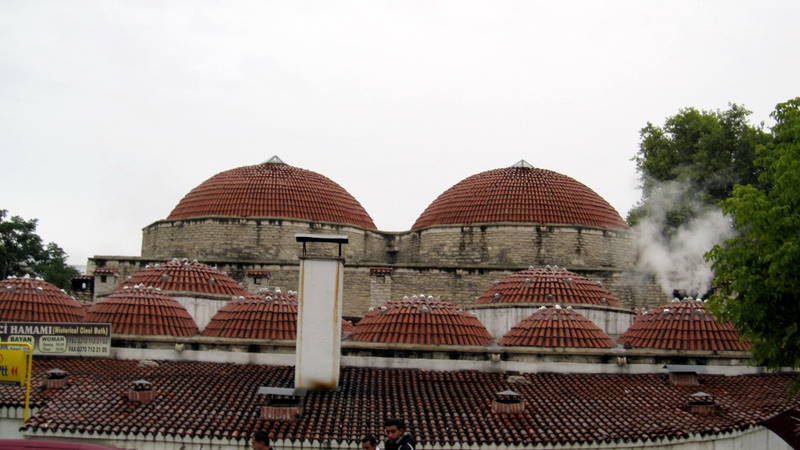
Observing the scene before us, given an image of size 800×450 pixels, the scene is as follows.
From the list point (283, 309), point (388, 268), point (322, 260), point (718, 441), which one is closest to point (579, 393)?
point (718, 441)

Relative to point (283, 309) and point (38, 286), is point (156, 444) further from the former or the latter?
point (38, 286)

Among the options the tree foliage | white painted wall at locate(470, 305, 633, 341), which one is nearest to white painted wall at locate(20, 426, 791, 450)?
white painted wall at locate(470, 305, 633, 341)

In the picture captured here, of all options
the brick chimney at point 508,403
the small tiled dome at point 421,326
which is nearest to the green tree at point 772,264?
the brick chimney at point 508,403

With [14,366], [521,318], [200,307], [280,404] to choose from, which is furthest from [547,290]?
[14,366]

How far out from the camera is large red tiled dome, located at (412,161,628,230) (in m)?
27.7

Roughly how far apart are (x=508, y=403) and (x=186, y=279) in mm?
11033

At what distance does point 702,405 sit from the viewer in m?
14.4

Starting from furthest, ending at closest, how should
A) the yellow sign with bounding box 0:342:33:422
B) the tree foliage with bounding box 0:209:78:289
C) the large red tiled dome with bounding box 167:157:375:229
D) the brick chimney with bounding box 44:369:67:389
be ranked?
the tree foliage with bounding box 0:209:78:289 → the large red tiled dome with bounding box 167:157:375:229 → the brick chimney with bounding box 44:369:67:389 → the yellow sign with bounding box 0:342:33:422

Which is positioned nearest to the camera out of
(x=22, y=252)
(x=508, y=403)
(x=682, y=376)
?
(x=508, y=403)

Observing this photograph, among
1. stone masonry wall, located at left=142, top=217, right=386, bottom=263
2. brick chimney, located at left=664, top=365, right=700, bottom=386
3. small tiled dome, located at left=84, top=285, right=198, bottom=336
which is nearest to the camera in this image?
brick chimney, located at left=664, top=365, right=700, bottom=386

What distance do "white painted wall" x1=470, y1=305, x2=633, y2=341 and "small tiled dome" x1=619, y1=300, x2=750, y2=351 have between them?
1.59m

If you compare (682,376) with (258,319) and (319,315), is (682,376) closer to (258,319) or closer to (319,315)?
(319,315)

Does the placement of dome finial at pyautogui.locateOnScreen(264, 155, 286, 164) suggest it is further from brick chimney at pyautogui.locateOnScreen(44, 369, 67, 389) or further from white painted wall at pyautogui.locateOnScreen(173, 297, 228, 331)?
brick chimney at pyautogui.locateOnScreen(44, 369, 67, 389)

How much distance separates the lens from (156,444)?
12.6 metres
